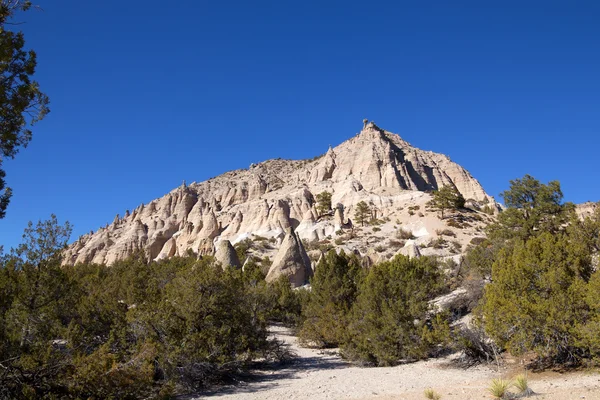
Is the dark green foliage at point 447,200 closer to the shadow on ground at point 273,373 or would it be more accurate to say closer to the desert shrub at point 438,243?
the desert shrub at point 438,243

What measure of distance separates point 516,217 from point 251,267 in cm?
1963

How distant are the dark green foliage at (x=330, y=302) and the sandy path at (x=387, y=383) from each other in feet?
10.1

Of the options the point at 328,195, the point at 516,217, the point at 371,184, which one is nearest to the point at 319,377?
the point at 516,217

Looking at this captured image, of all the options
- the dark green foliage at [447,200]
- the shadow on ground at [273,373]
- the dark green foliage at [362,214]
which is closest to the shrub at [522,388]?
the shadow on ground at [273,373]

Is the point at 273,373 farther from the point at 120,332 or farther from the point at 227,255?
the point at 227,255

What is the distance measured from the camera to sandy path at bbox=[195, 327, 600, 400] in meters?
9.59

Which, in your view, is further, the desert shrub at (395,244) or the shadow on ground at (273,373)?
the desert shrub at (395,244)

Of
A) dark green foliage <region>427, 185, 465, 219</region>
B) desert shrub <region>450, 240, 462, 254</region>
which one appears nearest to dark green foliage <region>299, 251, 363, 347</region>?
desert shrub <region>450, 240, 462, 254</region>

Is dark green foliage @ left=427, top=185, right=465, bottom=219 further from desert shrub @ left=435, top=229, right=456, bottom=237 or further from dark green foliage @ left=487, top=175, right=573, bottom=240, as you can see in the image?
dark green foliage @ left=487, top=175, right=573, bottom=240

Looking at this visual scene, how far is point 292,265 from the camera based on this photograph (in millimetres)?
33312

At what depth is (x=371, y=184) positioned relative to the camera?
77062 millimetres

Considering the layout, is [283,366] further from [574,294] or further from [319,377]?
[574,294]

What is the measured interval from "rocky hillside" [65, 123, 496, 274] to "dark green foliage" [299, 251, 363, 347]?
12.2 m

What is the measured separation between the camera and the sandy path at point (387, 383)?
9586 millimetres
